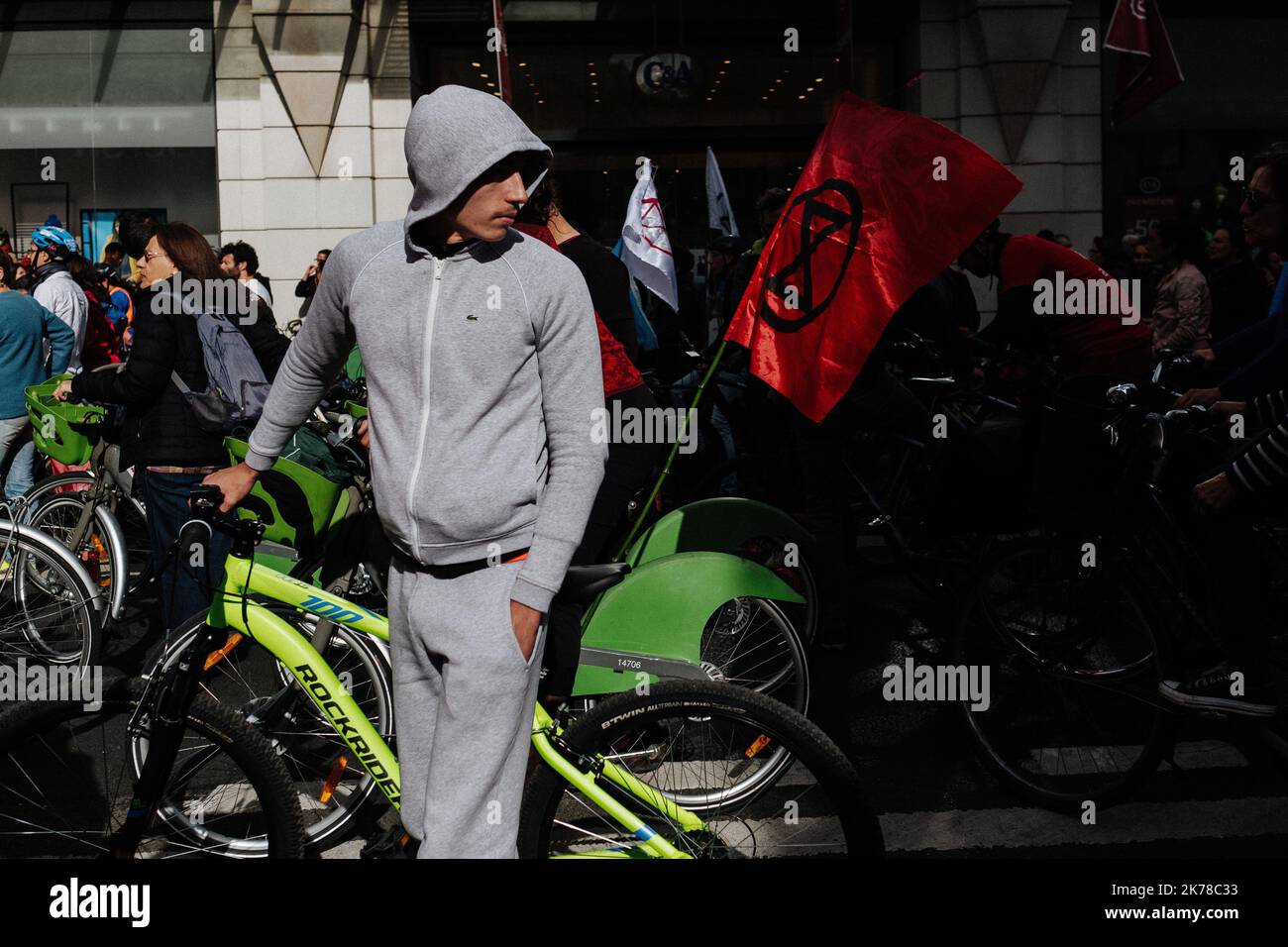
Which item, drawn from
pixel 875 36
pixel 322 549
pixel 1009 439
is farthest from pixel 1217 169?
pixel 322 549

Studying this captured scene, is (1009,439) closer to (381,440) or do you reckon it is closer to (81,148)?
(381,440)

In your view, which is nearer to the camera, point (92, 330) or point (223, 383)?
point (223, 383)

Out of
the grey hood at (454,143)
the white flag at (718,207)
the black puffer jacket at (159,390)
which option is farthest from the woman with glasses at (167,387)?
the white flag at (718,207)

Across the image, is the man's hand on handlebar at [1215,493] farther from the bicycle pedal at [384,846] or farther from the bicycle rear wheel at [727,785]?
the bicycle pedal at [384,846]

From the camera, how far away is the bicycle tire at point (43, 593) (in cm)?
509

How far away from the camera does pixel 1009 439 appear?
16.6 feet

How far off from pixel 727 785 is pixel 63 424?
437 centimetres

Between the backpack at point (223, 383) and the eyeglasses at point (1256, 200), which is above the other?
the eyeglasses at point (1256, 200)

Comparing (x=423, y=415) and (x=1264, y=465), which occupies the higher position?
(x=423, y=415)

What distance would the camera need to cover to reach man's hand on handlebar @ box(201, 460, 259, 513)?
9.69 feet

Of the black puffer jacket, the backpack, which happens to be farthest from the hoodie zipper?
the black puffer jacket

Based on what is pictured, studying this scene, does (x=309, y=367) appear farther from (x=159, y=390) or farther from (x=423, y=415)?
(x=159, y=390)

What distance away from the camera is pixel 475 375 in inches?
97.7

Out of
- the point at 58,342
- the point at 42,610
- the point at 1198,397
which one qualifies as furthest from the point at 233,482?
A: the point at 58,342
